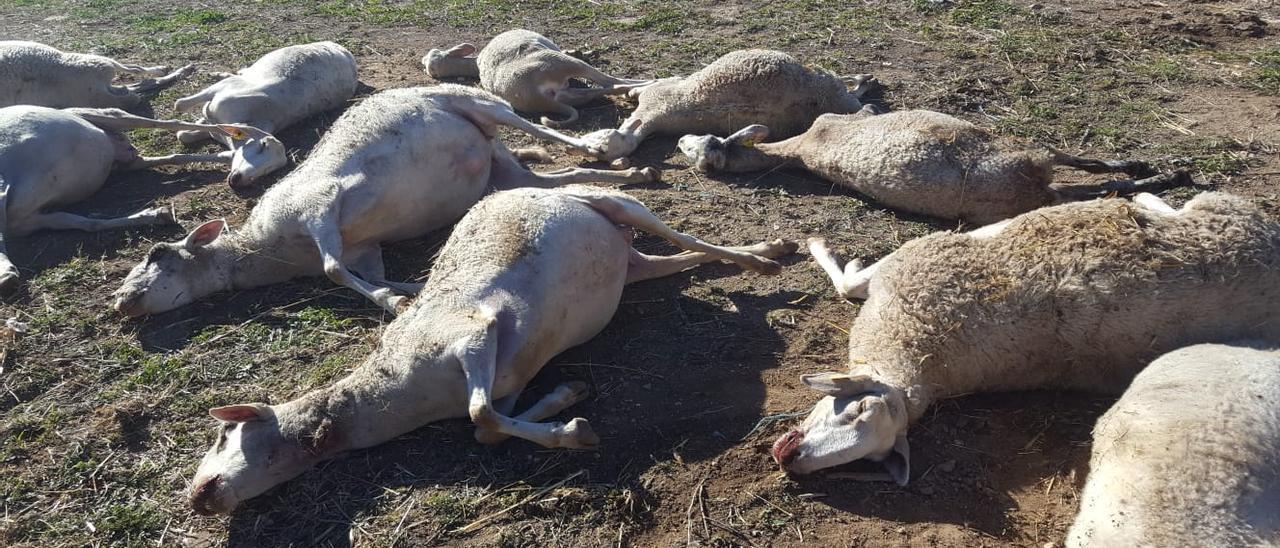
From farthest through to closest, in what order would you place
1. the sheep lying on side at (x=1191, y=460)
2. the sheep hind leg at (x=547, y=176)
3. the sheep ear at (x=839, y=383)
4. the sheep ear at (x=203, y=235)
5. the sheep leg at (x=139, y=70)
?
the sheep leg at (x=139, y=70) < the sheep hind leg at (x=547, y=176) < the sheep ear at (x=203, y=235) < the sheep ear at (x=839, y=383) < the sheep lying on side at (x=1191, y=460)

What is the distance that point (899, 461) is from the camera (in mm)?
4703

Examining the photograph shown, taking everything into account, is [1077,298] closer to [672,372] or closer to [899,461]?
[899,461]

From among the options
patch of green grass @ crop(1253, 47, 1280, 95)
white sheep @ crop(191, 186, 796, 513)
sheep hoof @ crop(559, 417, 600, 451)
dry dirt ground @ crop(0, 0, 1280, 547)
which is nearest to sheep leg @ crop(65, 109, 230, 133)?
dry dirt ground @ crop(0, 0, 1280, 547)

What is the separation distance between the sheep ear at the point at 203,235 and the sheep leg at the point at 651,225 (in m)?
2.84

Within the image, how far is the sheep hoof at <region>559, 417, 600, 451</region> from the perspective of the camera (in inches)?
193

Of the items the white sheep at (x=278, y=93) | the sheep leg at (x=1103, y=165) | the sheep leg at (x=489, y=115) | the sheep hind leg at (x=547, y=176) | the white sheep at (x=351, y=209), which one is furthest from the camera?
the white sheep at (x=278, y=93)

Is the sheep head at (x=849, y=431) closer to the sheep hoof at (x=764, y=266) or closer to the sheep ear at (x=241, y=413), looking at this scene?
the sheep hoof at (x=764, y=266)

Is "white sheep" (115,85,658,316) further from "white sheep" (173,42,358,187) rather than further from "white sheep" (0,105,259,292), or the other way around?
"white sheep" (173,42,358,187)

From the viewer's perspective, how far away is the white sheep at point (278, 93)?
32.0ft

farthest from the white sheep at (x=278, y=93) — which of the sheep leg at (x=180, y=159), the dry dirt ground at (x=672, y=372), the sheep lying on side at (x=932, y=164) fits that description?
the sheep lying on side at (x=932, y=164)

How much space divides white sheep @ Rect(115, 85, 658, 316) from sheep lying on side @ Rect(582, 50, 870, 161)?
5.10 ft

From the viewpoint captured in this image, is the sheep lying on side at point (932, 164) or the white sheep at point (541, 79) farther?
the white sheep at point (541, 79)

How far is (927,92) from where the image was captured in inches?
360

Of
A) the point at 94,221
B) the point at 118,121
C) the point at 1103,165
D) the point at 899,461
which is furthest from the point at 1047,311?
the point at 118,121
